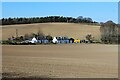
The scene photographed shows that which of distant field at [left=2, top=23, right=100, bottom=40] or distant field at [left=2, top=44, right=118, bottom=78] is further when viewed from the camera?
distant field at [left=2, top=23, right=100, bottom=40]

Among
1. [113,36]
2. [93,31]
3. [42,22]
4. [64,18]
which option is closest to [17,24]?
[42,22]

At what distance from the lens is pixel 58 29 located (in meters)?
112

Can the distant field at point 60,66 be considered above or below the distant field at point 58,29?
below

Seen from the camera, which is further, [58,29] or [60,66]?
[58,29]

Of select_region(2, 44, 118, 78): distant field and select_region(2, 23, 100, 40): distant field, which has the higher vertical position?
select_region(2, 23, 100, 40): distant field

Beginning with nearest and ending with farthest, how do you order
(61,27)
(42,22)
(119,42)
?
(119,42) → (61,27) → (42,22)

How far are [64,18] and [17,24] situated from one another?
69.9ft

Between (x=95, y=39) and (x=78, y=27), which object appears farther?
(x=78, y=27)

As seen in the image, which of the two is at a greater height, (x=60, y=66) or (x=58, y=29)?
(x=58, y=29)

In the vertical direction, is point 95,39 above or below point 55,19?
below

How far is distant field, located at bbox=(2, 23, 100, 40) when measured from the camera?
107938mm

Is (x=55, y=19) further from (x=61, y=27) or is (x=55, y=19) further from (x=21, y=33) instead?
(x=21, y=33)

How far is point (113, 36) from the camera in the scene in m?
108

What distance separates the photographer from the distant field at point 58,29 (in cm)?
10794
